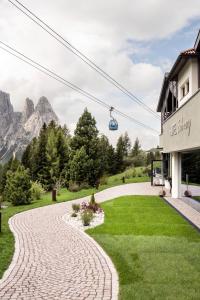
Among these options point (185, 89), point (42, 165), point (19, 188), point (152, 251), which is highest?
point (185, 89)

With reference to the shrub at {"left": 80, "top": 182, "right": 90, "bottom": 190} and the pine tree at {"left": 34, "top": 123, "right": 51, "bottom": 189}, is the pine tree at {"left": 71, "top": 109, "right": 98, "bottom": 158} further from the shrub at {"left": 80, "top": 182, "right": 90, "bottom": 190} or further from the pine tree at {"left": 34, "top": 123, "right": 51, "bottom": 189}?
the pine tree at {"left": 34, "top": 123, "right": 51, "bottom": 189}

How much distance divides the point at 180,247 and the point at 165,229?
317 cm

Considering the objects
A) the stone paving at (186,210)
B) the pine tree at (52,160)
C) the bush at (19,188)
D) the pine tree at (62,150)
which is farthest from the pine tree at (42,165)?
the stone paving at (186,210)

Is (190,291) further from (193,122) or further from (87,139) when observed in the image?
(87,139)

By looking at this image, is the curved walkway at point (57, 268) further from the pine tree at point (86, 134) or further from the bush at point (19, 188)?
the pine tree at point (86, 134)

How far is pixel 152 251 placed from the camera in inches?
467

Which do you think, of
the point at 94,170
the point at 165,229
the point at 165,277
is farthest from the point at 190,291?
the point at 94,170

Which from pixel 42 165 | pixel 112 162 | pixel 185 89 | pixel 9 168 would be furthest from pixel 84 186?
pixel 112 162

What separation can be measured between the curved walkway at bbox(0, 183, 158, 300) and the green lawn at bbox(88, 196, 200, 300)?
17.4 inches

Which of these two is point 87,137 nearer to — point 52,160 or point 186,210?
point 52,160

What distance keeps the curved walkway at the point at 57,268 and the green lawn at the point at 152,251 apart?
0.44m

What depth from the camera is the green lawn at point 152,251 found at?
8484mm

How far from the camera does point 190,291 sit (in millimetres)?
8273

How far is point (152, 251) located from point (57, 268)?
3.13m
